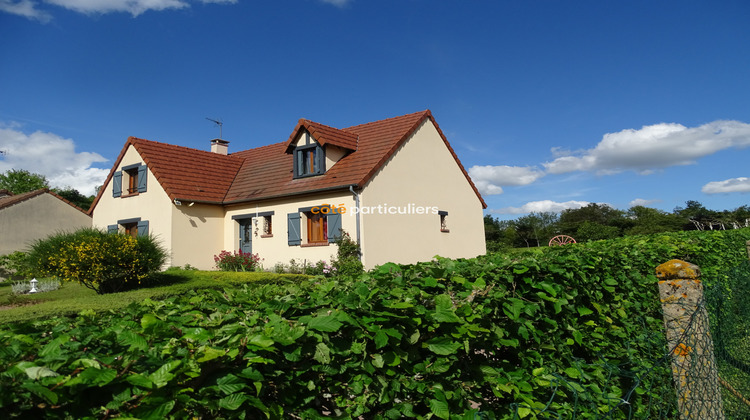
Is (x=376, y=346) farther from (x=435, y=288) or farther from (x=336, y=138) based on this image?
(x=336, y=138)

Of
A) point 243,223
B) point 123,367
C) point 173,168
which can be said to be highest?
point 173,168

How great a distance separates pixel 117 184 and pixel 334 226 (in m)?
11.5

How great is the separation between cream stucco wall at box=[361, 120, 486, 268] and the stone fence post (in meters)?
12.4

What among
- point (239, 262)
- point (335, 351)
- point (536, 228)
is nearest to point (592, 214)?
point (536, 228)

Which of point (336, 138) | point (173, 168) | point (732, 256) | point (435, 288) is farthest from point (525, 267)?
point (173, 168)

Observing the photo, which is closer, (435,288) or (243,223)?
(435,288)

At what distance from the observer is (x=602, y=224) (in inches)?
1905

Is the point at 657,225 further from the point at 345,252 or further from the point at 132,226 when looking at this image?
the point at 132,226

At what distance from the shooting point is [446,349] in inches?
85.1

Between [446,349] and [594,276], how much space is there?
92.2 inches

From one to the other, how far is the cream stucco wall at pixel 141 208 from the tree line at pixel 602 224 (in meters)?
18.9

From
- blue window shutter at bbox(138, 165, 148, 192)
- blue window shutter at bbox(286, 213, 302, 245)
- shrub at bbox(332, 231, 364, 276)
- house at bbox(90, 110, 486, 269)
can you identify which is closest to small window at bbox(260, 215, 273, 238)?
house at bbox(90, 110, 486, 269)

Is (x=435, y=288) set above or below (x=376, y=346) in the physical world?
above

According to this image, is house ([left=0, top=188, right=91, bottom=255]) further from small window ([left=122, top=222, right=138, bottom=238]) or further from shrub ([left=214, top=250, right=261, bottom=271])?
shrub ([left=214, top=250, right=261, bottom=271])
